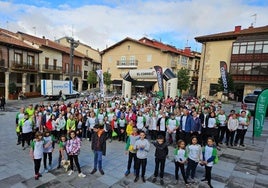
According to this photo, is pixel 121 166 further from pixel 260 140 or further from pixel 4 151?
pixel 260 140

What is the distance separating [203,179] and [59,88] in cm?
2618

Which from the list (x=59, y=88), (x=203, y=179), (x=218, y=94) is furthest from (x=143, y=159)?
(x=218, y=94)

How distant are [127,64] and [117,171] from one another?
35.1 metres

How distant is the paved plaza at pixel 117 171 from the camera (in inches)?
214

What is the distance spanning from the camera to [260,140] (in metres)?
10.3

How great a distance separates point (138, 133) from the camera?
6.26 metres

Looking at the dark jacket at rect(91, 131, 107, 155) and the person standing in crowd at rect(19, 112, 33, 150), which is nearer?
the dark jacket at rect(91, 131, 107, 155)

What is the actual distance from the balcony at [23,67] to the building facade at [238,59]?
28.3m

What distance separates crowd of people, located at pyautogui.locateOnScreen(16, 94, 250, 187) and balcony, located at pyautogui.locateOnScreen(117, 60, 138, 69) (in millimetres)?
29479

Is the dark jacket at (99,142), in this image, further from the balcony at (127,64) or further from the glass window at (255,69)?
the balcony at (127,64)

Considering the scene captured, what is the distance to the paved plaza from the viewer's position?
545 cm

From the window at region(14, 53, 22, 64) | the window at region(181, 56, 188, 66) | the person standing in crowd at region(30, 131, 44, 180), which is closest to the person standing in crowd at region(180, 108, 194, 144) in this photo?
the person standing in crowd at region(30, 131, 44, 180)

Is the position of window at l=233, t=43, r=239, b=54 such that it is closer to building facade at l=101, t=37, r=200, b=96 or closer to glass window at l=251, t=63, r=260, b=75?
glass window at l=251, t=63, r=260, b=75

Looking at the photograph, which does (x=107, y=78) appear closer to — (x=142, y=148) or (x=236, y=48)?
(x=236, y=48)
